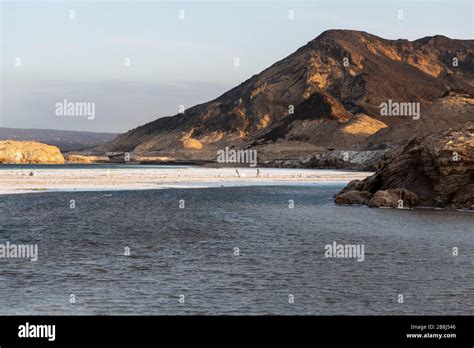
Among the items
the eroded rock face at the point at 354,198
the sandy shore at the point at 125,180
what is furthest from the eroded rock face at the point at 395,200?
the sandy shore at the point at 125,180

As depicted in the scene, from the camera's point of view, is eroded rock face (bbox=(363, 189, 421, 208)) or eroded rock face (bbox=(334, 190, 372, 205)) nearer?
eroded rock face (bbox=(363, 189, 421, 208))

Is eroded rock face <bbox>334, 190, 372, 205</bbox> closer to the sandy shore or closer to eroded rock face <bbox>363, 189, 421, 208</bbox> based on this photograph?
eroded rock face <bbox>363, 189, 421, 208</bbox>

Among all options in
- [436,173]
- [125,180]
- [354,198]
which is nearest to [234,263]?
[436,173]

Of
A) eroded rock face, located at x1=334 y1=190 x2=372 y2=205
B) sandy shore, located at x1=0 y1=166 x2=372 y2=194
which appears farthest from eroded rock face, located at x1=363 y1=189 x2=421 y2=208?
sandy shore, located at x1=0 y1=166 x2=372 y2=194

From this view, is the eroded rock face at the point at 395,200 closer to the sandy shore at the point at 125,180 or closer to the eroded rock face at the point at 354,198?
the eroded rock face at the point at 354,198
